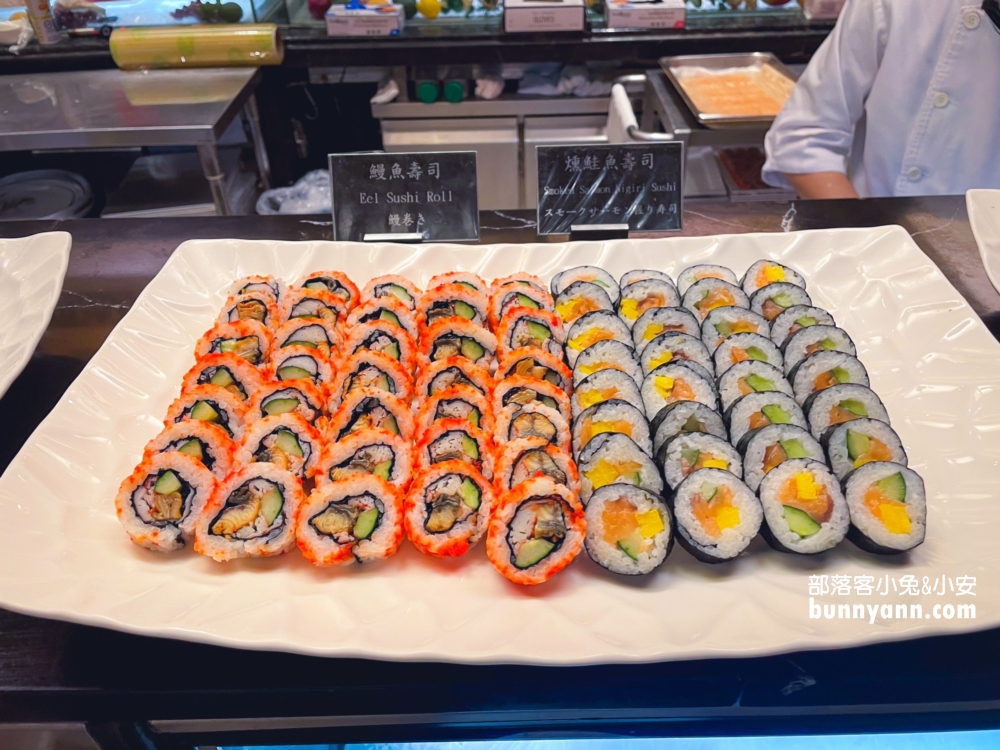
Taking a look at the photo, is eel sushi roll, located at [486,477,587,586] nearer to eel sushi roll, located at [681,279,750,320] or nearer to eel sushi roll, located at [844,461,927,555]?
eel sushi roll, located at [844,461,927,555]

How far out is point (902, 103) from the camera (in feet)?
10.2

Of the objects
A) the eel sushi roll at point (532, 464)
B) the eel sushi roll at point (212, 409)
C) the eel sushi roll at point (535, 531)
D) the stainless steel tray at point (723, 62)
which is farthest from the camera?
the stainless steel tray at point (723, 62)

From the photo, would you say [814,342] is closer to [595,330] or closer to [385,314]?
[595,330]

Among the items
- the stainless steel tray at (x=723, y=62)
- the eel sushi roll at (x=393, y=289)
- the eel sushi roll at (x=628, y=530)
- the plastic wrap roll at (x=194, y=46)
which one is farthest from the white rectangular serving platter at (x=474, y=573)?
the plastic wrap roll at (x=194, y=46)

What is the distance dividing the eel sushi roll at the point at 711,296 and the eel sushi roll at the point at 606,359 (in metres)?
0.34

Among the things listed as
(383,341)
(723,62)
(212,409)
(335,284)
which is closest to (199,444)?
(212,409)

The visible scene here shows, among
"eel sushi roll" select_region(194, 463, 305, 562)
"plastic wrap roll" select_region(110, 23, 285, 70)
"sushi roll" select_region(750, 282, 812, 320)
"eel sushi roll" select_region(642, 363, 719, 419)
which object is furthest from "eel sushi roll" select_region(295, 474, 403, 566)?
"plastic wrap roll" select_region(110, 23, 285, 70)

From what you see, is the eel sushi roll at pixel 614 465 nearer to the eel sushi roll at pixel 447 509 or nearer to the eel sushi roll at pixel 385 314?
the eel sushi roll at pixel 447 509

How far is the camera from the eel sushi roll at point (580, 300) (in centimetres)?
231

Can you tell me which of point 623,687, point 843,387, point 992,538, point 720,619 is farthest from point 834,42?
point 623,687

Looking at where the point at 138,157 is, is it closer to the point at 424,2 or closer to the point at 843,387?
the point at 424,2

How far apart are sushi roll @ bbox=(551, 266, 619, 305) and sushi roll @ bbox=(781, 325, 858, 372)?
1.97 ft

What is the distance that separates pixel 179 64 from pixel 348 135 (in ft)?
4.44

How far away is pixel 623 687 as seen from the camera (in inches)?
55.6
